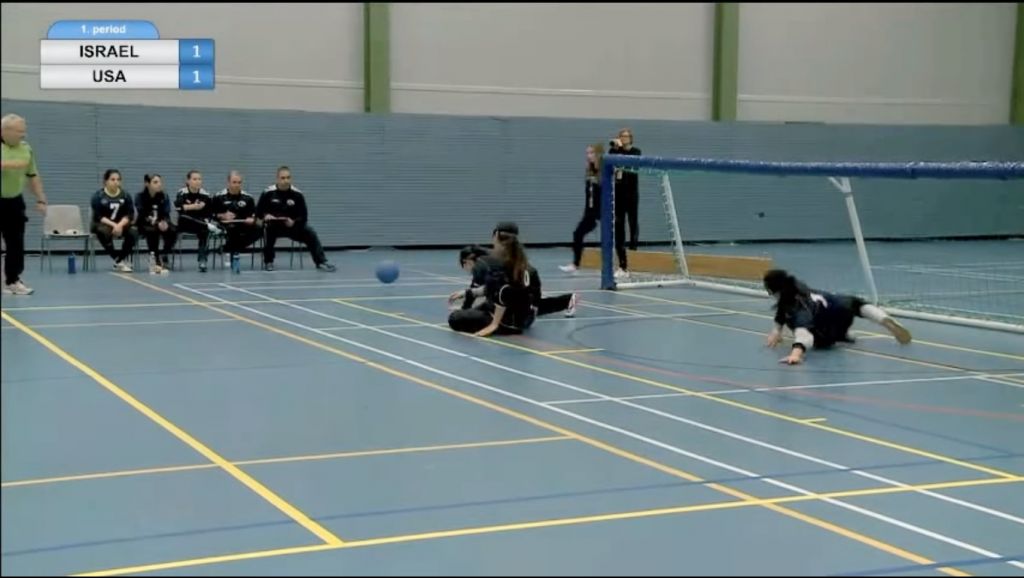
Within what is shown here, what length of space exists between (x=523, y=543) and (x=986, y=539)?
199cm

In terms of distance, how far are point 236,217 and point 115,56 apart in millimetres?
2934

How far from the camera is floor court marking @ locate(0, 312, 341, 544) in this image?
16.7ft

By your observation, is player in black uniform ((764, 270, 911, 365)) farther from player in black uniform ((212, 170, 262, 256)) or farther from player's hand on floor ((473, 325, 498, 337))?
player in black uniform ((212, 170, 262, 256))

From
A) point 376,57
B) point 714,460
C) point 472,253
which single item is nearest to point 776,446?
point 714,460

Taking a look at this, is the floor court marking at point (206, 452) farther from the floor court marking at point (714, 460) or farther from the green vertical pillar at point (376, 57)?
the green vertical pillar at point (376, 57)

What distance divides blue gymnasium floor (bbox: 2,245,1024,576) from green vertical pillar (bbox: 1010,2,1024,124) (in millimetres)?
19459

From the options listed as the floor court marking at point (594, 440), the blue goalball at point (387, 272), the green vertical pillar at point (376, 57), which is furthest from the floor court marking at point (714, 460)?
the green vertical pillar at point (376, 57)

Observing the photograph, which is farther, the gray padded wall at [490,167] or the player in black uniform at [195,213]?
the gray padded wall at [490,167]

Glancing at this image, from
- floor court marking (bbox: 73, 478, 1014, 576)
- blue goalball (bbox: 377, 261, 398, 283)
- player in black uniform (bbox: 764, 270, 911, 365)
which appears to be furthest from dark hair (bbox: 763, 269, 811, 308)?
blue goalball (bbox: 377, 261, 398, 283)

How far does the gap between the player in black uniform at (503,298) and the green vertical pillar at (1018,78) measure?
21.9 m

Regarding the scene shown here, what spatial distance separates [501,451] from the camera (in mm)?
6586

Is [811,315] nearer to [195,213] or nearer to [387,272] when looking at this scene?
[387,272]

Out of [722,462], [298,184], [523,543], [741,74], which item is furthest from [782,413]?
[741,74]

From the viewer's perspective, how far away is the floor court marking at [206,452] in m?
5.10
